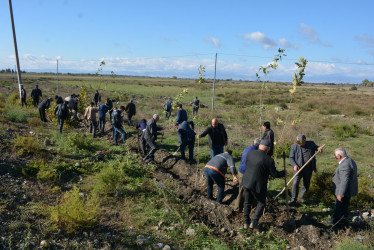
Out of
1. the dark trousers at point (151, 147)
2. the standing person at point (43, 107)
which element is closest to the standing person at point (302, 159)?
the dark trousers at point (151, 147)

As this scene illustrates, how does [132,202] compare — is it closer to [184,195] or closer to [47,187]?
[184,195]

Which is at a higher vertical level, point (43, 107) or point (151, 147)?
point (43, 107)

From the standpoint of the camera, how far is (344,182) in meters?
5.34

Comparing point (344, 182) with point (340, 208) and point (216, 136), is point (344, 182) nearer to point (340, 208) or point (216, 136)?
point (340, 208)

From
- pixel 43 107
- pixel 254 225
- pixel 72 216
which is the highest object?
pixel 43 107

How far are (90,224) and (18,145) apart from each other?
16.4ft

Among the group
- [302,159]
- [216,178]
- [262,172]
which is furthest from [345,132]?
[262,172]

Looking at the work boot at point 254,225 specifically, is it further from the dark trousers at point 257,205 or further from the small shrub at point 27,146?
the small shrub at point 27,146

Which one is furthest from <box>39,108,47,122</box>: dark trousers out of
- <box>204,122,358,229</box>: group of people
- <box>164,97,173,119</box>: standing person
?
<box>204,122,358,229</box>: group of people

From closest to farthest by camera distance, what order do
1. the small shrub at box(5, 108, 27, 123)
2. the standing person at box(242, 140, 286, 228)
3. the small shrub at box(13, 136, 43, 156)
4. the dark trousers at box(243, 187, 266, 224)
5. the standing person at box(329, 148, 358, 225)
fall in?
1. the standing person at box(242, 140, 286, 228)
2. the dark trousers at box(243, 187, 266, 224)
3. the standing person at box(329, 148, 358, 225)
4. the small shrub at box(13, 136, 43, 156)
5. the small shrub at box(5, 108, 27, 123)

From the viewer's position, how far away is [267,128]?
736cm

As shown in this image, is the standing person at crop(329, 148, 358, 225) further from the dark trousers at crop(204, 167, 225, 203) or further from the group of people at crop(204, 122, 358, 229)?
the dark trousers at crop(204, 167, 225, 203)

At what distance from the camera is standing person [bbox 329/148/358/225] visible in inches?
210

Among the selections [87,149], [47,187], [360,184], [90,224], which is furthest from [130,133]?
[360,184]
